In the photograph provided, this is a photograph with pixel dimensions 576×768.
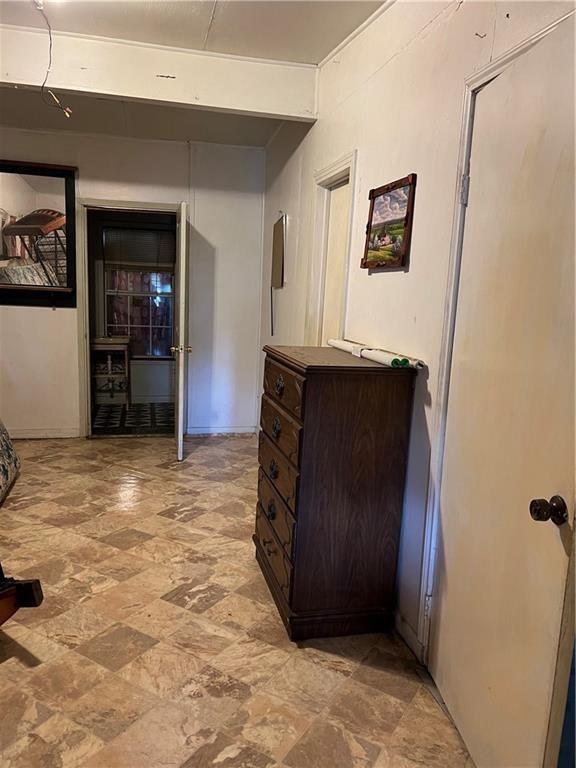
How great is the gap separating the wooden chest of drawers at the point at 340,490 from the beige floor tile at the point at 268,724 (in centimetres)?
35

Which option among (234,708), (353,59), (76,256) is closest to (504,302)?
(234,708)

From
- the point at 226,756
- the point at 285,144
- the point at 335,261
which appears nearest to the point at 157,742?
the point at 226,756

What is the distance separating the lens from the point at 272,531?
7.70ft

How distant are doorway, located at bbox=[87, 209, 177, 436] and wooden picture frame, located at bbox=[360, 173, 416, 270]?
13.5 feet

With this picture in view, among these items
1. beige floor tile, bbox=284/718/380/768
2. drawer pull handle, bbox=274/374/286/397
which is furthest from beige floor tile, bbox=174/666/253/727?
drawer pull handle, bbox=274/374/286/397

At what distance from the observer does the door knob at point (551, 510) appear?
117 cm

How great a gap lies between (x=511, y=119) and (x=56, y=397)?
422 cm

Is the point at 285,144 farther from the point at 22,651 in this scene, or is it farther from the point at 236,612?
the point at 22,651

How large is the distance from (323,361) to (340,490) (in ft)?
1.62

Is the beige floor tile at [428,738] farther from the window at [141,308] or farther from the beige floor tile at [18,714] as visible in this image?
the window at [141,308]

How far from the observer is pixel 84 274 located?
4.54 m

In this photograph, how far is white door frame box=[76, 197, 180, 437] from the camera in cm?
445

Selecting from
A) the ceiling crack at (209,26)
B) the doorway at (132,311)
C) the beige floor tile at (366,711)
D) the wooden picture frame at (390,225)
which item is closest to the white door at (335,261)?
the wooden picture frame at (390,225)

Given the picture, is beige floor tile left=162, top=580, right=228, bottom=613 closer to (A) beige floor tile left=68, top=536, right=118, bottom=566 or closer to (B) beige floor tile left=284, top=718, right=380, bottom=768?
(A) beige floor tile left=68, top=536, right=118, bottom=566
